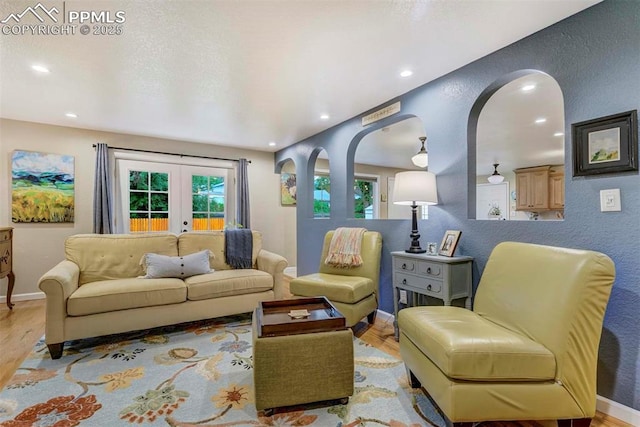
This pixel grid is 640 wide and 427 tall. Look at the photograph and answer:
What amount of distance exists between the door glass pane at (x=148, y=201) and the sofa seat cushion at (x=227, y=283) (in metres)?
2.03

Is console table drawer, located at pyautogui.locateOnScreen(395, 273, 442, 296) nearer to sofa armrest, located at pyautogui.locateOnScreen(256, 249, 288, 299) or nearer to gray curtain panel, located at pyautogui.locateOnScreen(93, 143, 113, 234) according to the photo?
sofa armrest, located at pyautogui.locateOnScreen(256, 249, 288, 299)

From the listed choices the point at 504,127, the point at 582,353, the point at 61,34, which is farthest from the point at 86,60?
the point at 504,127

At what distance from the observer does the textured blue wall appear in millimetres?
1606

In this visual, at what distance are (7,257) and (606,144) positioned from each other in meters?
5.33

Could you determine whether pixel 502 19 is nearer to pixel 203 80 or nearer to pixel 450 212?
pixel 450 212

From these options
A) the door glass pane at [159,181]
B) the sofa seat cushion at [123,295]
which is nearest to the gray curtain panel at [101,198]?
the door glass pane at [159,181]

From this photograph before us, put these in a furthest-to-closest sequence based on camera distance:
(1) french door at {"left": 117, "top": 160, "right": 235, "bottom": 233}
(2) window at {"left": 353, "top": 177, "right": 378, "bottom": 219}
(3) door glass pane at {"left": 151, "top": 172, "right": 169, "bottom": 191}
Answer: (2) window at {"left": 353, "top": 177, "right": 378, "bottom": 219}, (3) door glass pane at {"left": 151, "top": 172, "right": 169, "bottom": 191}, (1) french door at {"left": 117, "top": 160, "right": 235, "bottom": 233}

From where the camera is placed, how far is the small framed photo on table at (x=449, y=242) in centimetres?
235

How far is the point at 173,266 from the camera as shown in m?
2.94

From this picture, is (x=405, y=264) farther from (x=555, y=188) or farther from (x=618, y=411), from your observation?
(x=555, y=188)

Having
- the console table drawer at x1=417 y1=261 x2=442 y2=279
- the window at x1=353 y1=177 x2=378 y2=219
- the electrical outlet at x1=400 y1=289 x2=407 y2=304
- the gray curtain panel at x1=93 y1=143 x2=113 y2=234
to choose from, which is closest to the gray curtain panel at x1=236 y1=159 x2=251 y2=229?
the gray curtain panel at x1=93 y1=143 x2=113 y2=234

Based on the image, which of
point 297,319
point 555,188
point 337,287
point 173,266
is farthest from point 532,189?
point 173,266

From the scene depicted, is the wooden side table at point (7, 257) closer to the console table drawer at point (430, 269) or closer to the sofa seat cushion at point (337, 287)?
the sofa seat cushion at point (337, 287)

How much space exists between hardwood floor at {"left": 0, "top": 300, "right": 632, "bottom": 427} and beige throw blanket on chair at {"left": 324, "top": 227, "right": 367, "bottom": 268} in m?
0.64
